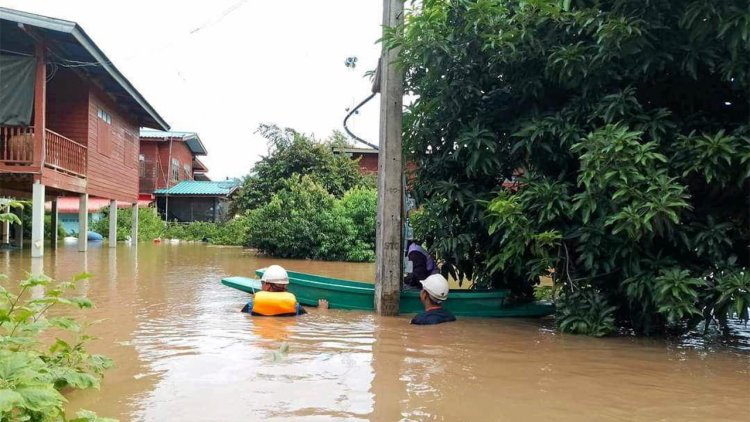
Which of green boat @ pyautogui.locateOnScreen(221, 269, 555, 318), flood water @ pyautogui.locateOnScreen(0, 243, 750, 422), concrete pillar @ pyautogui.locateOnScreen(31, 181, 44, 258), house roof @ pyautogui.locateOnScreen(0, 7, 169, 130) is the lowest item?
flood water @ pyautogui.locateOnScreen(0, 243, 750, 422)

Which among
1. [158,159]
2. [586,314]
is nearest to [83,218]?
[586,314]

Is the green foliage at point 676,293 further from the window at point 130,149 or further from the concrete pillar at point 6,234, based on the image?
the window at point 130,149

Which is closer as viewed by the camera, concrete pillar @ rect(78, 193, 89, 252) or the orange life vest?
the orange life vest

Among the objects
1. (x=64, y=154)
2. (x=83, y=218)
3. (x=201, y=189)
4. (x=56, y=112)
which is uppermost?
(x=56, y=112)

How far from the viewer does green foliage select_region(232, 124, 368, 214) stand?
24250mm

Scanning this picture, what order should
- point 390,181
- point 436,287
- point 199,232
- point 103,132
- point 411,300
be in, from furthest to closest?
point 199,232, point 103,132, point 411,300, point 390,181, point 436,287

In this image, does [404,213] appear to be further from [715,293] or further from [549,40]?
[715,293]

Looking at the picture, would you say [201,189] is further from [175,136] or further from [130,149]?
[130,149]

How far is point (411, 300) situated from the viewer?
7.40 metres

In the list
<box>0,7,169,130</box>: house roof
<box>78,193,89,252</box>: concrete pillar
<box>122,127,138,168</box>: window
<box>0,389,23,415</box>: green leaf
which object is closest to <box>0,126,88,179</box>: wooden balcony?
<box>78,193,89,252</box>: concrete pillar

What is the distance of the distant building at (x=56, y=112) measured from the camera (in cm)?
1252

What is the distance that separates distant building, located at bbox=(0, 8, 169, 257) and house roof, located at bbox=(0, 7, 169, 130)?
18 millimetres

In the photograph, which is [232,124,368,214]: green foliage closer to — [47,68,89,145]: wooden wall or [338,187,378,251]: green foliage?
[338,187,378,251]: green foliage

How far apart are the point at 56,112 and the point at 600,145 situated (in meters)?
15.4
